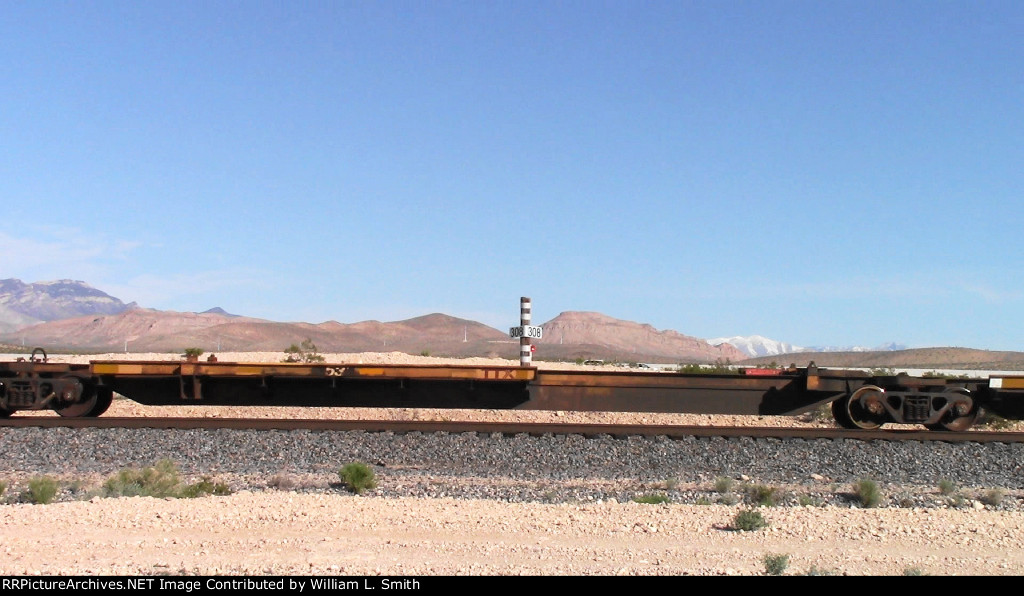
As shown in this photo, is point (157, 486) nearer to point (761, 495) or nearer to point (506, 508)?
point (506, 508)

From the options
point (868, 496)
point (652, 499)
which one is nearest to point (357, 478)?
point (652, 499)

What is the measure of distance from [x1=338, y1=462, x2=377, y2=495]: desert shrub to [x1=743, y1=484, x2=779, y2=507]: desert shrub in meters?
4.37

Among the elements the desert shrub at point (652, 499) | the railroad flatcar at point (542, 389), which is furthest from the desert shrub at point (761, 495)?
the railroad flatcar at point (542, 389)

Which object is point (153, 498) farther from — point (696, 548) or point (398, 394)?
point (398, 394)

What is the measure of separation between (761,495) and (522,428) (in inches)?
196

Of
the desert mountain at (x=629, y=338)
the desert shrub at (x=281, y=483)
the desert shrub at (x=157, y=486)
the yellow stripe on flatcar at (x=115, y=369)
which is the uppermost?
the desert mountain at (x=629, y=338)

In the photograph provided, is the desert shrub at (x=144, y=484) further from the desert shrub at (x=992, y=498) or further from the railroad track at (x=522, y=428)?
the desert shrub at (x=992, y=498)

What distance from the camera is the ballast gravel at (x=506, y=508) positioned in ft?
22.4

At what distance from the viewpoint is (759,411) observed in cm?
1562

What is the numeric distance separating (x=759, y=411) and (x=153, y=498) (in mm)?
10161

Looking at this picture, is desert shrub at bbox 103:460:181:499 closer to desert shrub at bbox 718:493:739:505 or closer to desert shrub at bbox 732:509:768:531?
desert shrub at bbox 732:509:768:531

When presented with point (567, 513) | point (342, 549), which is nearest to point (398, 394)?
point (567, 513)

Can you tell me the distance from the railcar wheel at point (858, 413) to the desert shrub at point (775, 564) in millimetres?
9294
